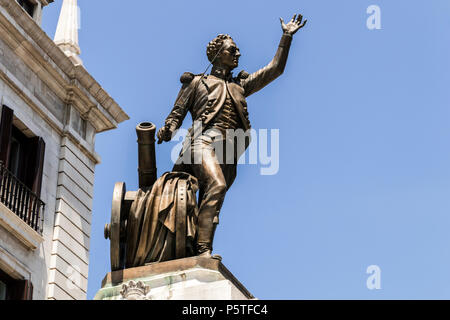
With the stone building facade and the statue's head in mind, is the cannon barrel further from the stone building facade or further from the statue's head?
the stone building facade

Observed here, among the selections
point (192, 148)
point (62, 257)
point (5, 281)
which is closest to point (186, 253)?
point (192, 148)

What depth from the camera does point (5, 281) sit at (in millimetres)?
22828

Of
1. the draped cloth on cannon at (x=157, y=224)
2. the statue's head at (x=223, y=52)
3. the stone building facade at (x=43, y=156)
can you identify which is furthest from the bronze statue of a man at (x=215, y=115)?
the stone building facade at (x=43, y=156)

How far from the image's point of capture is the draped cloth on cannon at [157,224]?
1350 cm

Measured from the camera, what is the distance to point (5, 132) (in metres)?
24.0

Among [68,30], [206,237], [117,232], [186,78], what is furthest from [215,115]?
[68,30]

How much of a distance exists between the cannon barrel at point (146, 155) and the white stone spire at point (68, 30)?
13365mm

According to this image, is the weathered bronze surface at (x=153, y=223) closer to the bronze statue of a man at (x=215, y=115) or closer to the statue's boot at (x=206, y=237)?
the statue's boot at (x=206, y=237)

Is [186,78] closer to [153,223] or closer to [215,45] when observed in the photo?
[215,45]

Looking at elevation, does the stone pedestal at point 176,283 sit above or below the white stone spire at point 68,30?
below

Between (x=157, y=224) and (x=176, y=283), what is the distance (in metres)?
0.83

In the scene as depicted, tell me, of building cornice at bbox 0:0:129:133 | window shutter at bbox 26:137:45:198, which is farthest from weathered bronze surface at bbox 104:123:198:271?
building cornice at bbox 0:0:129:133

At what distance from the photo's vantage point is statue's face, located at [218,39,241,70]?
15.1 metres
